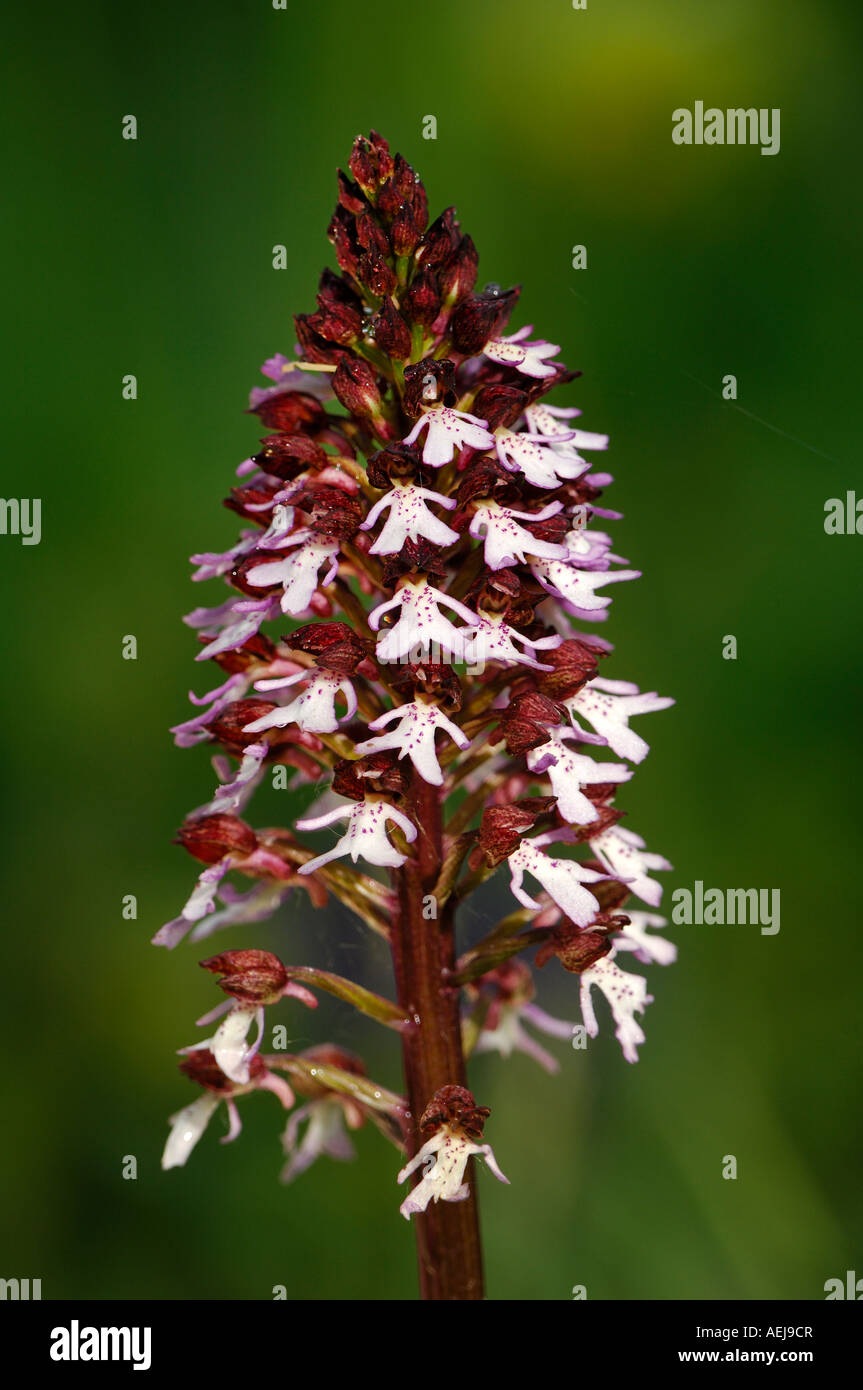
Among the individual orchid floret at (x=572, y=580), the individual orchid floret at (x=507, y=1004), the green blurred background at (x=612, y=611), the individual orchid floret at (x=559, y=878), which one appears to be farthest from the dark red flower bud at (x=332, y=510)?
the green blurred background at (x=612, y=611)

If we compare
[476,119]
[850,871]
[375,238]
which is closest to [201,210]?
[476,119]

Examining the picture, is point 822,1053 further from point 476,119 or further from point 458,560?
point 476,119

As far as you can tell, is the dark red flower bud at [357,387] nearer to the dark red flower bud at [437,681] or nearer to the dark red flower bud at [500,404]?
the dark red flower bud at [500,404]

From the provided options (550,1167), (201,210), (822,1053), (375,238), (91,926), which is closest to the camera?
(375,238)

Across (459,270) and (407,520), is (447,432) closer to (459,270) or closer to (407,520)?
(407,520)

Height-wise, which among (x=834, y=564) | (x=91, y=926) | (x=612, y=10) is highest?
(x=612, y=10)
